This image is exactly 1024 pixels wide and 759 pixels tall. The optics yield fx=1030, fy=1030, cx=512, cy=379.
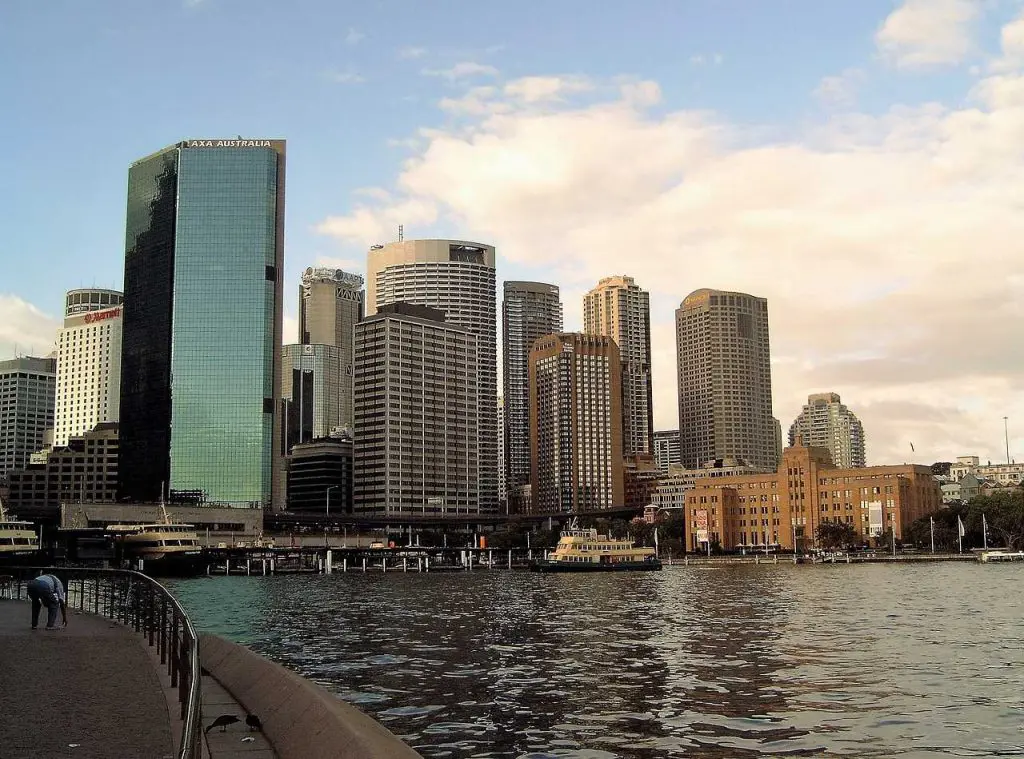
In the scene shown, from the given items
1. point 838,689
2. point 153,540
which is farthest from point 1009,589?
point 153,540

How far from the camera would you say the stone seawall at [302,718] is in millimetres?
16656

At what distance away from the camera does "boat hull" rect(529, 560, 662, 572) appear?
191125mm

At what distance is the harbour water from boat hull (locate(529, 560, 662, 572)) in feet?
322

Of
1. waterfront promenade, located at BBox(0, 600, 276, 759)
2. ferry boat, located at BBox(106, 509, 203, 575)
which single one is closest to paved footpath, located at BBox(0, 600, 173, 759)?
waterfront promenade, located at BBox(0, 600, 276, 759)

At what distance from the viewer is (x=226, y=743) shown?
19922mm

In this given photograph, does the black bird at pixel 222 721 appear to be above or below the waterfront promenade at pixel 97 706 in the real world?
below

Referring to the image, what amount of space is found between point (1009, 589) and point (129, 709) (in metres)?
113

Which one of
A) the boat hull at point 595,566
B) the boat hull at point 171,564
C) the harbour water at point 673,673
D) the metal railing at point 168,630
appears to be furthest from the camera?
the boat hull at point 595,566

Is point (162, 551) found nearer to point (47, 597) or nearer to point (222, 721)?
point (47, 597)

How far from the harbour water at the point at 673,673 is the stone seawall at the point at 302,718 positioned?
5.34 meters

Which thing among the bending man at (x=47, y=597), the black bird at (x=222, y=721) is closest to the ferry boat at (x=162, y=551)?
the bending man at (x=47, y=597)

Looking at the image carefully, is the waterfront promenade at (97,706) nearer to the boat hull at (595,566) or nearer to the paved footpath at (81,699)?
the paved footpath at (81,699)

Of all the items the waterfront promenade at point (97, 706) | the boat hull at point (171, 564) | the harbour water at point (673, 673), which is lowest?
the boat hull at point (171, 564)

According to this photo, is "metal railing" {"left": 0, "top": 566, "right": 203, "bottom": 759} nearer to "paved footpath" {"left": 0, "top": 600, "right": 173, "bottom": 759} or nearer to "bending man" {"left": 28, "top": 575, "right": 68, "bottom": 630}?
"paved footpath" {"left": 0, "top": 600, "right": 173, "bottom": 759}
